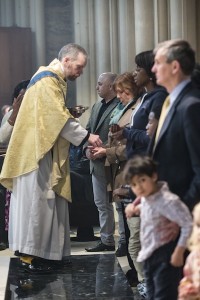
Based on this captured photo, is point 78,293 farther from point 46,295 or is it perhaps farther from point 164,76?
point 164,76

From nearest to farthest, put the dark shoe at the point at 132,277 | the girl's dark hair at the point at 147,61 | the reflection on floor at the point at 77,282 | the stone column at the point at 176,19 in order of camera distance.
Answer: the girl's dark hair at the point at 147,61, the reflection on floor at the point at 77,282, the dark shoe at the point at 132,277, the stone column at the point at 176,19

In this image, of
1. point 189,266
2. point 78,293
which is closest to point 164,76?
point 189,266

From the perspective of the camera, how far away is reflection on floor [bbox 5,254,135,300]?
586 centimetres

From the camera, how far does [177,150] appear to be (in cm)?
415

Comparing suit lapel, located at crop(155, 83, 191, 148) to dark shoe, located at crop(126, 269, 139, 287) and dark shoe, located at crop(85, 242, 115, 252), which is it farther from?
dark shoe, located at crop(85, 242, 115, 252)

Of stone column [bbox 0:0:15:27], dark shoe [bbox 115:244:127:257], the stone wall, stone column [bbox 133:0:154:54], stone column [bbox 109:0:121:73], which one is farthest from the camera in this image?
stone column [bbox 0:0:15:27]

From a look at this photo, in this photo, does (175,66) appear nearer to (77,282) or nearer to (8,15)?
(77,282)

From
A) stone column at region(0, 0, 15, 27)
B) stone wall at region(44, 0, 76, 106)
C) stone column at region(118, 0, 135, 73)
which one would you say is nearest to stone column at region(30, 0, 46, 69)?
stone wall at region(44, 0, 76, 106)

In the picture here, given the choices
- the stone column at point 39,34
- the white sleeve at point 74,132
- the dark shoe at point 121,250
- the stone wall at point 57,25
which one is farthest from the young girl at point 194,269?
the stone column at point 39,34

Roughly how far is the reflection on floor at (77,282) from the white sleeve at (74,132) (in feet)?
3.27

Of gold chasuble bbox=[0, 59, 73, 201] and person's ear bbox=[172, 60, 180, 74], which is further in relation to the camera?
gold chasuble bbox=[0, 59, 73, 201]

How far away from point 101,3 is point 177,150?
26.9 feet

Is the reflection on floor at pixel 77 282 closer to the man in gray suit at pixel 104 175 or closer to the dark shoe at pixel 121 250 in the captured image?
the dark shoe at pixel 121 250

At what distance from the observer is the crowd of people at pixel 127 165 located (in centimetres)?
406
